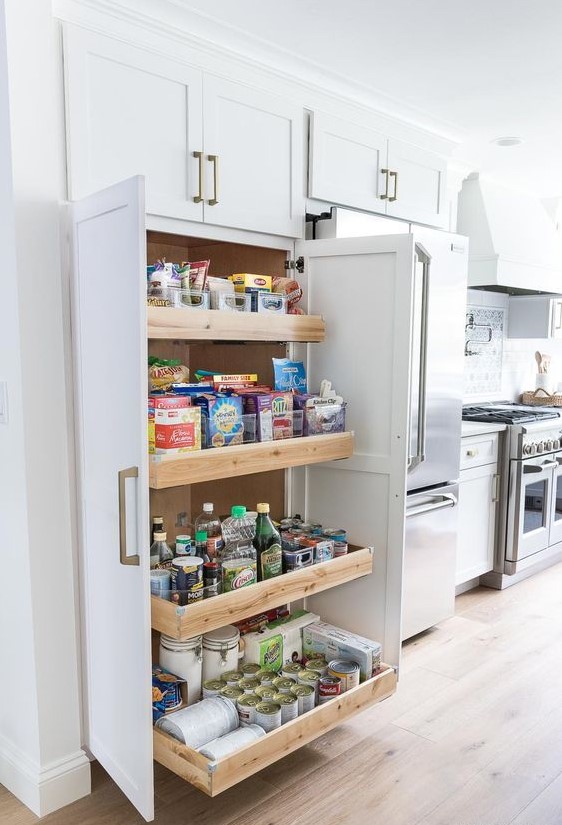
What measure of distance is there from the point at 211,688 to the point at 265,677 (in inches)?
7.7

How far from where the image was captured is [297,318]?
99.0 inches

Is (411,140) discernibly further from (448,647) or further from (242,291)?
(448,647)

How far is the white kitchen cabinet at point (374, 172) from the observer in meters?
2.77

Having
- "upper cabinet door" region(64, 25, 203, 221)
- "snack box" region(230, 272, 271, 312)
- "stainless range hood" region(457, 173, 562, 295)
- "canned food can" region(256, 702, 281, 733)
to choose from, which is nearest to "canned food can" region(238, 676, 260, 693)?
"canned food can" region(256, 702, 281, 733)

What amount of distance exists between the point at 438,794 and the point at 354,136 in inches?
94.8

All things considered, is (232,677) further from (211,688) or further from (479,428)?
(479,428)

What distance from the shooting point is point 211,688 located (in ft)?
Result: 7.32

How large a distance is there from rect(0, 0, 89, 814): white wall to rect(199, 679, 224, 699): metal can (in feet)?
1.27

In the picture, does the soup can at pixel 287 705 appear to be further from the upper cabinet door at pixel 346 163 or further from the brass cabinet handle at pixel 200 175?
the upper cabinet door at pixel 346 163

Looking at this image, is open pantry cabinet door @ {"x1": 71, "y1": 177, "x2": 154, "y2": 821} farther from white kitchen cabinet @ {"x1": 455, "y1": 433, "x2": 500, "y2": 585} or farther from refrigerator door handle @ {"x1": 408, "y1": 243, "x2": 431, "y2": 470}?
white kitchen cabinet @ {"x1": 455, "y1": 433, "x2": 500, "y2": 585}

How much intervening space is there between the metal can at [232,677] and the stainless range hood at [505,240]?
111 inches

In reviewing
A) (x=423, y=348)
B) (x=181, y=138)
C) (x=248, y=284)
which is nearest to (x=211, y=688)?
(x=248, y=284)

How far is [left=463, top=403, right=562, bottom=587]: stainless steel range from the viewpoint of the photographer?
3.90 meters

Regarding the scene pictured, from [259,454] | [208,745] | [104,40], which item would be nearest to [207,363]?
[259,454]
